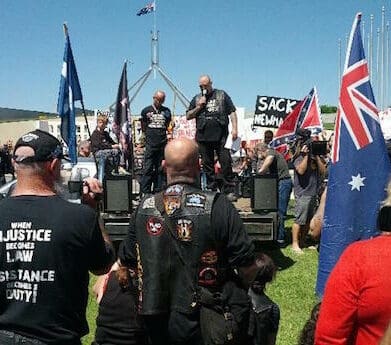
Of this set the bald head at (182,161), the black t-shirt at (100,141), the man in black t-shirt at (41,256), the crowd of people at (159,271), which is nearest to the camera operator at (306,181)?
the black t-shirt at (100,141)

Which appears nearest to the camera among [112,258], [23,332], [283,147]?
[23,332]

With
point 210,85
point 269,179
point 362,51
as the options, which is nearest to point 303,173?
point 269,179

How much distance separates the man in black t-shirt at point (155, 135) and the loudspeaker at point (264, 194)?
2.38 m

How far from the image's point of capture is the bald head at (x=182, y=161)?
347 centimetres

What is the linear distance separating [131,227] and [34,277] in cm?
85

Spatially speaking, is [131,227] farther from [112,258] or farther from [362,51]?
[362,51]

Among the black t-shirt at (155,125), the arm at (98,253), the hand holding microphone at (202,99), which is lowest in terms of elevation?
the arm at (98,253)

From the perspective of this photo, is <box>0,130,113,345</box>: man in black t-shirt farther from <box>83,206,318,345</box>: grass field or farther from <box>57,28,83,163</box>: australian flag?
<box>57,28,83,163</box>: australian flag

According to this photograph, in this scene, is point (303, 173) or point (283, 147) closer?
point (303, 173)

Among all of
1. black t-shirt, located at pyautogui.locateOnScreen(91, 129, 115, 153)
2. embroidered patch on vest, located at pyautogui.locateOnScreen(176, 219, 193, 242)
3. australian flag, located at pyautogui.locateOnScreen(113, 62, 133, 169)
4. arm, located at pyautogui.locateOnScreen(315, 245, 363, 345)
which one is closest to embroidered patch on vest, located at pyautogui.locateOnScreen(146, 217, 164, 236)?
embroidered patch on vest, located at pyautogui.locateOnScreen(176, 219, 193, 242)

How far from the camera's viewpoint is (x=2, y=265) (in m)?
2.84

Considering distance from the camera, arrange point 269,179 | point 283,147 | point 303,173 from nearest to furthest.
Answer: point 269,179 < point 303,173 < point 283,147

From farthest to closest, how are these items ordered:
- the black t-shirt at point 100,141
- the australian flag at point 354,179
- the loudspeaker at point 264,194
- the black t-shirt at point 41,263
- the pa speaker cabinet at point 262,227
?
the black t-shirt at point 100,141
the loudspeaker at point 264,194
the pa speaker cabinet at point 262,227
the australian flag at point 354,179
the black t-shirt at point 41,263

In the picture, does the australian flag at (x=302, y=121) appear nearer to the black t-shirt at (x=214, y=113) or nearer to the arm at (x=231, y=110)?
the arm at (x=231, y=110)
